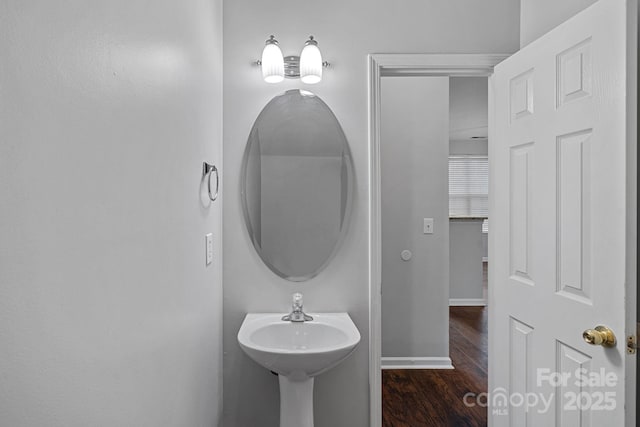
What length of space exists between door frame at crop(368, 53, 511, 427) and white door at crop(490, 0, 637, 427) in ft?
0.60

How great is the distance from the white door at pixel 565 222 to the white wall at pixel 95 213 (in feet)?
4.30

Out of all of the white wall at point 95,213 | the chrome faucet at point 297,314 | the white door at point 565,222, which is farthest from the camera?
the chrome faucet at point 297,314

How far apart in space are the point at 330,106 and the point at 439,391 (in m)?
2.03

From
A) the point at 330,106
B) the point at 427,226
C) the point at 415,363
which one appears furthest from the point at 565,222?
the point at 415,363

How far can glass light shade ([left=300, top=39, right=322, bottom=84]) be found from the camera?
1886mm

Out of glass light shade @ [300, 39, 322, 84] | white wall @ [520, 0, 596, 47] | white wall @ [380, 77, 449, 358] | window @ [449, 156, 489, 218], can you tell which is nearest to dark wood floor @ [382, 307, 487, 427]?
white wall @ [380, 77, 449, 358]

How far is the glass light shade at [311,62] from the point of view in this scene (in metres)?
1.89

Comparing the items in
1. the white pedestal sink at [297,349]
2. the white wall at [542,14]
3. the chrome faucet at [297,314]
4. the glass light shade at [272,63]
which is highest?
the white wall at [542,14]

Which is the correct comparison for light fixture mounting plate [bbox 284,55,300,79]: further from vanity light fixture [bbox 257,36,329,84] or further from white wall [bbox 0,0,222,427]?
white wall [bbox 0,0,222,427]

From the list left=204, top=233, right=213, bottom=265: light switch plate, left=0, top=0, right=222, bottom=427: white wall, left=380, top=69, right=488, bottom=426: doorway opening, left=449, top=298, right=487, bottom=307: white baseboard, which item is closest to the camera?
left=0, top=0, right=222, bottom=427: white wall

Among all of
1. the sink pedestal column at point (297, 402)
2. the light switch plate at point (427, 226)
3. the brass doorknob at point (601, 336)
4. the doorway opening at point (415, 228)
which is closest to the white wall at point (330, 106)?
the sink pedestal column at point (297, 402)

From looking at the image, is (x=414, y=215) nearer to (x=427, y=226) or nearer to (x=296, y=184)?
(x=427, y=226)

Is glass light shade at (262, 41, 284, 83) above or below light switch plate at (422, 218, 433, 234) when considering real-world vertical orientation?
above

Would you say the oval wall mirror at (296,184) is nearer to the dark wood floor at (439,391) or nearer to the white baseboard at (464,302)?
the dark wood floor at (439,391)
